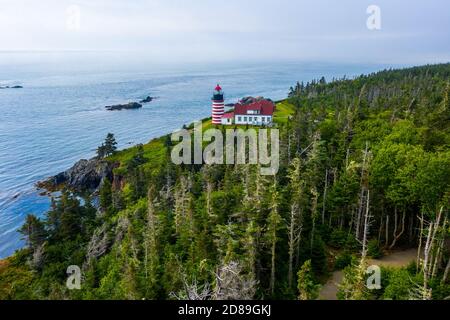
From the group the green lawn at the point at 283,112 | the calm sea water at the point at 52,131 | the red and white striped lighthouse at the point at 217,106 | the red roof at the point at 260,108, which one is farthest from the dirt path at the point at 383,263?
the red and white striped lighthouse at the point at 217,106

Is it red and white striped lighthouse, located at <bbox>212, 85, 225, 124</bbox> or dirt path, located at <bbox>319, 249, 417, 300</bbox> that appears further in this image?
red and white striped lighthouse, located at <bbox>212, 85, 225, 124</bbox>

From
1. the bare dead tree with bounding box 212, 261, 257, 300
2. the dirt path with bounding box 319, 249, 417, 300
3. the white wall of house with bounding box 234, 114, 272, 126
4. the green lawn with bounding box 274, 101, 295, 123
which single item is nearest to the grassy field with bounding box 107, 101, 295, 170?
the green lawn with bounding box 274, 101, 295, 123

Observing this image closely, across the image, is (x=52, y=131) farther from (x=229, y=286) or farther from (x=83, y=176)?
(x=229, y=286)

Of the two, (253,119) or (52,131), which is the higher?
(253,119)

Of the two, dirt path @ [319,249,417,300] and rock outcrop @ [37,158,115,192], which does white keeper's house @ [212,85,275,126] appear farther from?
dirt path @ [319,249,417,300]

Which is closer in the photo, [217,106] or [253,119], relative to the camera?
[253,119]

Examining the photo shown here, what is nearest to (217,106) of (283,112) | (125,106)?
(283,112)

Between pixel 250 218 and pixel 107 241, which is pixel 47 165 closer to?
pixel 107 241
